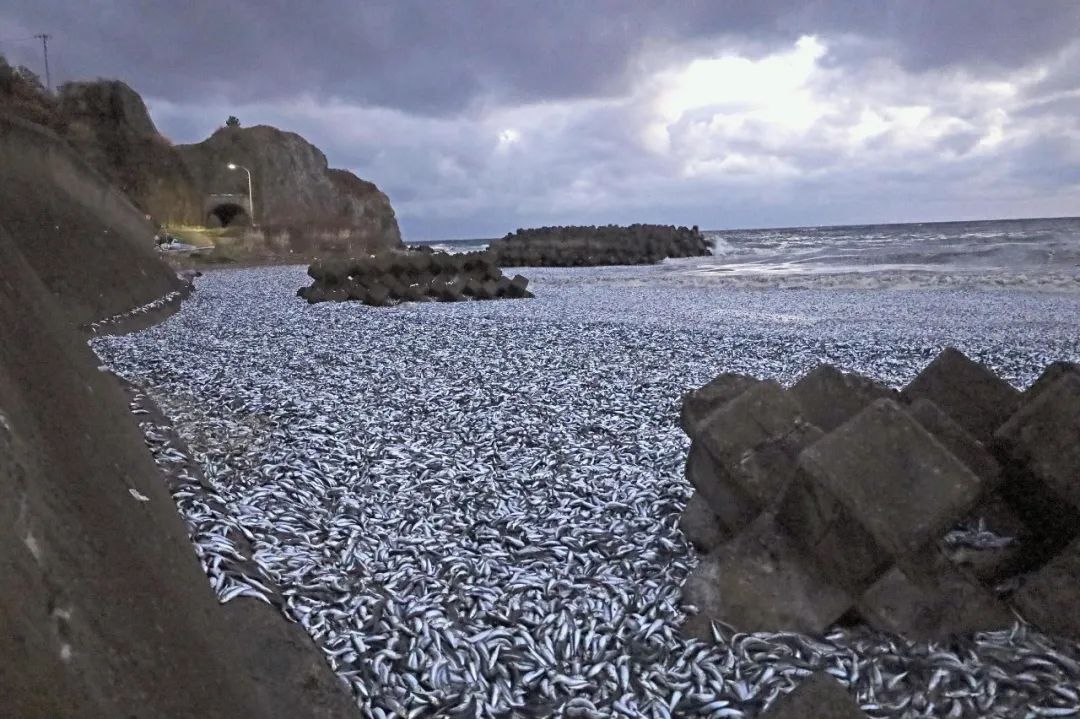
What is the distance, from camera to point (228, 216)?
57531mm

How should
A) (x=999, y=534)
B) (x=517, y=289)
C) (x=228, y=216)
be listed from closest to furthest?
(x=999, y=534) < (x=517, y=289) < (x=228, y=216)

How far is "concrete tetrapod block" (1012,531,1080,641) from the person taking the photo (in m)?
2.54

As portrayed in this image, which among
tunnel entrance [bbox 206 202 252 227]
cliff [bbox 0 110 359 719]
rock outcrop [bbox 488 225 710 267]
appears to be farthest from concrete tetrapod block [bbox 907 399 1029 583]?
tunnel entrance [bbox 206 202 252 227]

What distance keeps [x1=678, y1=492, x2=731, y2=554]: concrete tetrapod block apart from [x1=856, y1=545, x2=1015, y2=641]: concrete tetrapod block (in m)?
0.75

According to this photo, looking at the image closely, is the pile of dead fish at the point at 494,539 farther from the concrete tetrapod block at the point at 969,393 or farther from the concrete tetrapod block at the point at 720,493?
the concrete tetrapod block at the point at 969,393

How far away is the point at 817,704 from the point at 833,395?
177 centimetres

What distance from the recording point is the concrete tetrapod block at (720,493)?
315 centimetres

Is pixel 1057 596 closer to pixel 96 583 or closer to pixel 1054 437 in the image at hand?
pixel 1054 437

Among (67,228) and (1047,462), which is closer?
(1047,462)

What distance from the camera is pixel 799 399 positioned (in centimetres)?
347

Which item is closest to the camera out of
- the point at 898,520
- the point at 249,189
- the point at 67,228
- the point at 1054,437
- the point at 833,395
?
the point at 898,520

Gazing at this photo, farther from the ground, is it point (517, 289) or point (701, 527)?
point (517, 289)

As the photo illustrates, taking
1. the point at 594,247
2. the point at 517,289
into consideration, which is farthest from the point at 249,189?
the point at 517,289

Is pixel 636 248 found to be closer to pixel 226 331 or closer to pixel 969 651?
pixel 226 331
